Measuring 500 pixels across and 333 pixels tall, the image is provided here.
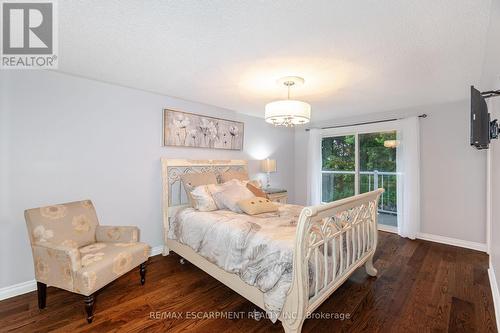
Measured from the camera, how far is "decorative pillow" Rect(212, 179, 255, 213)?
2.74 metres

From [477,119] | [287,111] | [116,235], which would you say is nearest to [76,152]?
[116,235]

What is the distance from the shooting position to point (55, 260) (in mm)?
1778

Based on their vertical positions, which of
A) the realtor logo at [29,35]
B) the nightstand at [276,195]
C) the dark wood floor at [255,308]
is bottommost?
the dark wood floor at [255,308]

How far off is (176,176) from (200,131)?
0.83m

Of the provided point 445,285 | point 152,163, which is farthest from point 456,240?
point 152,163

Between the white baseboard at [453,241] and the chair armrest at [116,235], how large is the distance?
14.3 feet

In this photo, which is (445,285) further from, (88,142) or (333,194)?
(88,142)

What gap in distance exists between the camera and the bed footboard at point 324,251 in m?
1.43

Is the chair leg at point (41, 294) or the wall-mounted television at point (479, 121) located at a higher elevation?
the wall-mounted television at point (479, 121)

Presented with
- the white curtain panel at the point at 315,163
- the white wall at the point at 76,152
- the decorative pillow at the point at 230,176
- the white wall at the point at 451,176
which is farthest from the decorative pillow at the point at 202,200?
the white wall at the point at 451,176

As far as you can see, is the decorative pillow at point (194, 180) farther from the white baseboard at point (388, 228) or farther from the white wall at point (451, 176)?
the white wall at point (451, 176)

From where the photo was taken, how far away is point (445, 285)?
2277mm

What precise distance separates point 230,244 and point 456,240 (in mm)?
3687

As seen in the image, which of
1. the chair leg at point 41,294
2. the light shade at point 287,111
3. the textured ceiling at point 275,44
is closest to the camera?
the textured ceiling at point 275,44
